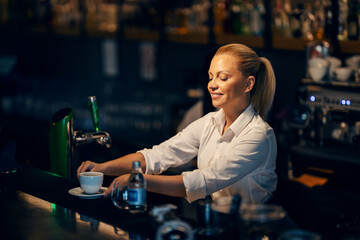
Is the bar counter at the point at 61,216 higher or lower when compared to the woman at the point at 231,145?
lower

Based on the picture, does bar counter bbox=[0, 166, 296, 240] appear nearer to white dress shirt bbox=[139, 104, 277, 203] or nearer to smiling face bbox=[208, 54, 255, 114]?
white dress shirt bbox=[139, 104, 277, 203]

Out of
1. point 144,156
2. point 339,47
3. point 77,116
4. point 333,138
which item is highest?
point 339,47

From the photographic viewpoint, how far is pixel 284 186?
108 inches

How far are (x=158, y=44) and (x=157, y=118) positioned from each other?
672 mm

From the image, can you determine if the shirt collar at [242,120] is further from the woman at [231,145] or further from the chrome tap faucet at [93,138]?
the chrome tap faucet at [93,138]

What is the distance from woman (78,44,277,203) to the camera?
6.57ft

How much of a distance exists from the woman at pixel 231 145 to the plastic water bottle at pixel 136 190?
57mm

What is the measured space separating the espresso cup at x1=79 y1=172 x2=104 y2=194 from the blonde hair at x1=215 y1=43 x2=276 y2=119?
25.1 inches

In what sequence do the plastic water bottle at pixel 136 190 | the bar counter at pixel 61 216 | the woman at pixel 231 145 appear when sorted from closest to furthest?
the bar counter at pixel 61 216
the plastic water bottle at pixel 136 190
the woman at pixel 231 145

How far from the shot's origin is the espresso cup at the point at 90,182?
201cm

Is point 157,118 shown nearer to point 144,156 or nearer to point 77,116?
point 77,116

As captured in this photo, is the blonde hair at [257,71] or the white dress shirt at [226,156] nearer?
the white dress shirt at [226,156]

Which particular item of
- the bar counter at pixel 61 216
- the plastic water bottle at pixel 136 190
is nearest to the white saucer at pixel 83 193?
the bar counter at pixel 61 216

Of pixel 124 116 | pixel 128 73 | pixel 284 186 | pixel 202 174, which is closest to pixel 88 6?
pixel 128 73
